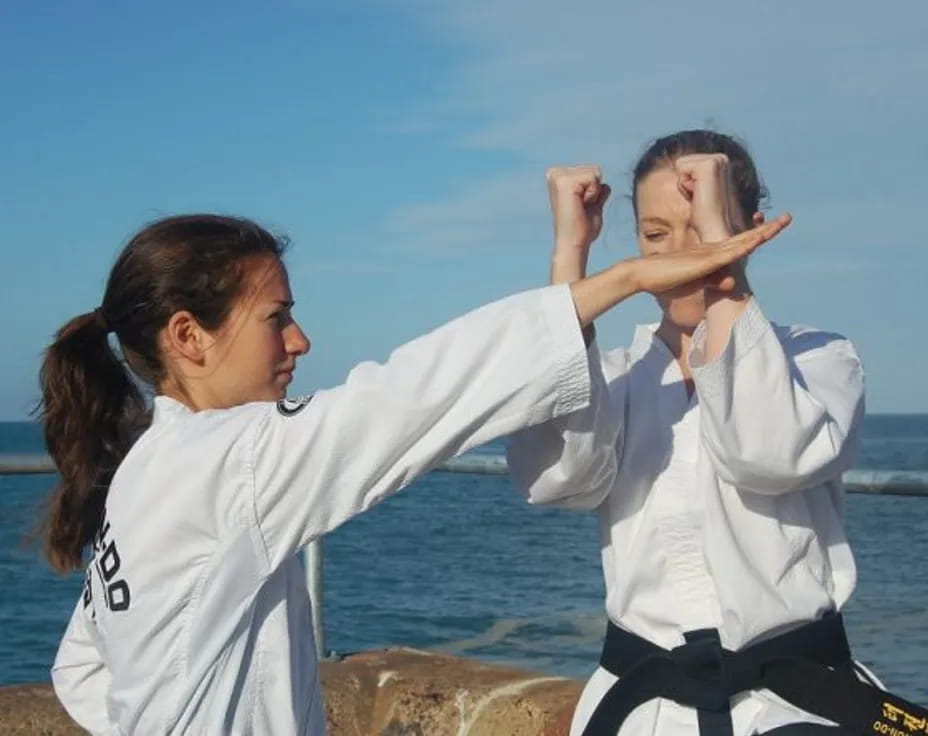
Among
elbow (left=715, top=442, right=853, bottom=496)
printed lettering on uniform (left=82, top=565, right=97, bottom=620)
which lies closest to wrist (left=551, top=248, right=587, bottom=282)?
elbow (left=715, top=442, right=853, bottom=496)

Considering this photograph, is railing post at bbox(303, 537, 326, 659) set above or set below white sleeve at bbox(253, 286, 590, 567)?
below

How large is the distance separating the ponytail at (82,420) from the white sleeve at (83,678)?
0.47 ft

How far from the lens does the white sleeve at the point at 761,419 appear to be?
83.0 inches

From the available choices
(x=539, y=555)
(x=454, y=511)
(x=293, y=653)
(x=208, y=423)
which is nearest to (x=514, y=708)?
(x=293, y=653)

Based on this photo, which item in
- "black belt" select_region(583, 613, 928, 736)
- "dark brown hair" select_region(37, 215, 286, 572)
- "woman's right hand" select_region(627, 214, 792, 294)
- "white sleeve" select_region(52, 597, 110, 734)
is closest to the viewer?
"woman's right hand" select_region(627, 214, 792, 294)

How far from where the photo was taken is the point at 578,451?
2.30m

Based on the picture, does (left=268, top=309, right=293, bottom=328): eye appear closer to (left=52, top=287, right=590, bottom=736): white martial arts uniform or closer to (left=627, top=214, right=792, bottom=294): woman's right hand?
(left=52, top=287, right=590, bottom=736): white martial arts uniform

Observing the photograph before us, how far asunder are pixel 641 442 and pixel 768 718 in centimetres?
46

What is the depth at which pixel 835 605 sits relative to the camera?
229cm

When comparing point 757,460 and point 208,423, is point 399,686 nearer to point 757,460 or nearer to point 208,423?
point 208,423

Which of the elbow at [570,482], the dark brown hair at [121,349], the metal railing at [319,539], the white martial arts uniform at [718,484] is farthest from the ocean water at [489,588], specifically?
the white martial arts uniform at [718,484]

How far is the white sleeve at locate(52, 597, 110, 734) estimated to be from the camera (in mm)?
2562

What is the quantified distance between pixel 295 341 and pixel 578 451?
0.51 m

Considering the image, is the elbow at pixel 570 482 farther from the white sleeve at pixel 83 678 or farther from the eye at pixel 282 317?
the white sleeve at pixel 83 678
